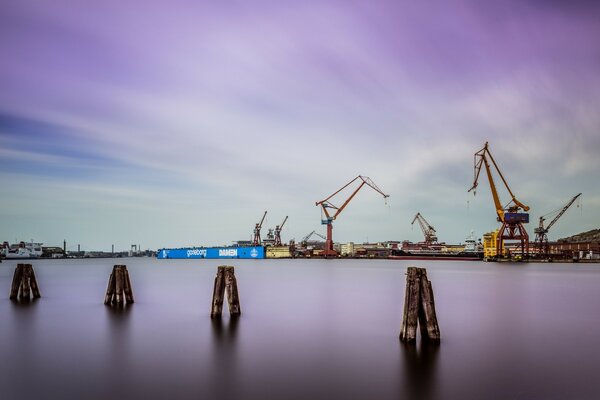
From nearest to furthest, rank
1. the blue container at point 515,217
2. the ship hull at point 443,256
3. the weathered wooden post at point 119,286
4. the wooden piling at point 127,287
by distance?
1. the weathered wooden post at point 119,286
2. the wooden piling at point 127,287
3. the blue container at point 515,217
4. the ship hull at point 443,256

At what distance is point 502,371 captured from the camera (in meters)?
13.1

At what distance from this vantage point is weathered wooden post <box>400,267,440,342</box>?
13.7 m

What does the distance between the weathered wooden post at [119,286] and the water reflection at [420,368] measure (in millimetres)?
17472

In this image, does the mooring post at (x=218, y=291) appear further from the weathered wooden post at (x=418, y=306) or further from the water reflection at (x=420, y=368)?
the weathered wooden post at (x=418, y=306)

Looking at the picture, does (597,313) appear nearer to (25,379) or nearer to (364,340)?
(364,340)

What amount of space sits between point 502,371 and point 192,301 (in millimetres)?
23893

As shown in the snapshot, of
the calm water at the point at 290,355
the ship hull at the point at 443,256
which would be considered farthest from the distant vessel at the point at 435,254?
the calm water at the point at 290,355

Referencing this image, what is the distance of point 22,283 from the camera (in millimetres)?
31875

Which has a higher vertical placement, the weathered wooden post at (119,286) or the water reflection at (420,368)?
the weathered wooden post at (119,286)

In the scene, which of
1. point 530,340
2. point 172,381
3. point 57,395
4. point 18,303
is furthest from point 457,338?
point 18,303

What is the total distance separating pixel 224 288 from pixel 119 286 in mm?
10409

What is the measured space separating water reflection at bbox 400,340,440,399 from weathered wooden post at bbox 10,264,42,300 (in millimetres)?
25625

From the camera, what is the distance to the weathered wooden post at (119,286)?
88.9 feet

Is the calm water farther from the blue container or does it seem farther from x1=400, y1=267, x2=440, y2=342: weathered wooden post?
the blue container
